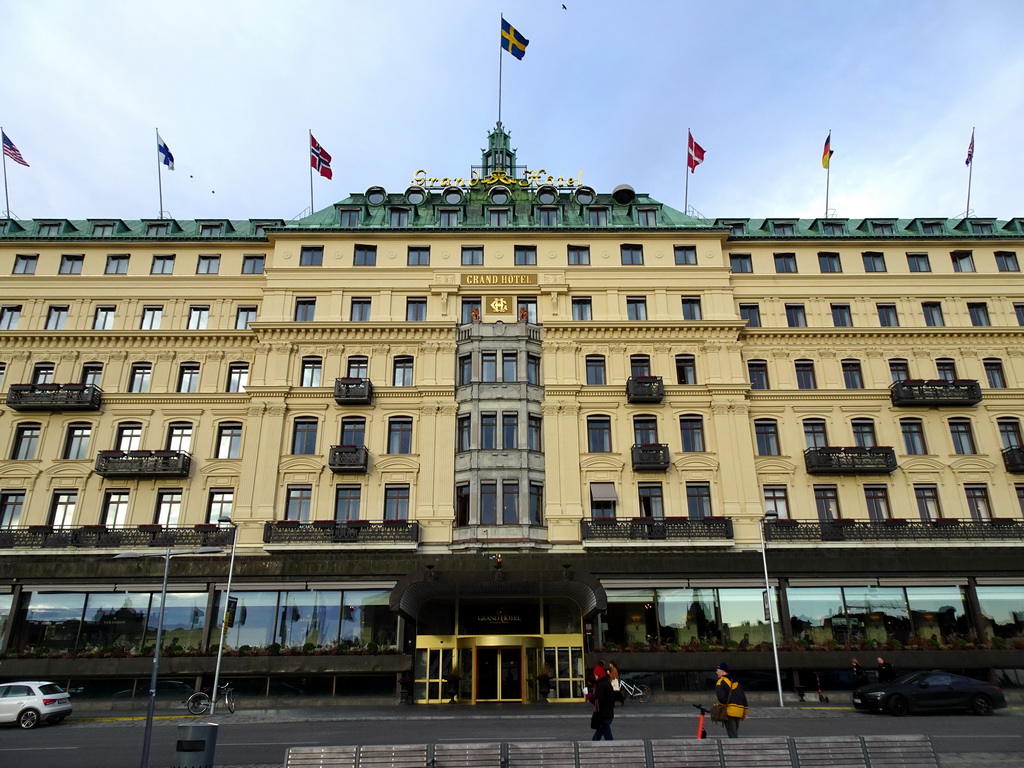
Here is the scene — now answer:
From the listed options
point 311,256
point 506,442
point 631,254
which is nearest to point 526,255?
point 631,254

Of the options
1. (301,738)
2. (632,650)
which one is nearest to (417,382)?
(632,650)

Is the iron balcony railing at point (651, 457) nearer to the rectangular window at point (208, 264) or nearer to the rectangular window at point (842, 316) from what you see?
the rectangular window at point (842, 316)

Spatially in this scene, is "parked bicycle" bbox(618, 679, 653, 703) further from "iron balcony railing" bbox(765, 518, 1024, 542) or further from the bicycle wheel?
the bicycle wheel

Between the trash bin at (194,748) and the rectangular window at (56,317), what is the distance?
1308 inches

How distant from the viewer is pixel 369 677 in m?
32.1

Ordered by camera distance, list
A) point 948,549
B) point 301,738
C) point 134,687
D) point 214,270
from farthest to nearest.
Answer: point 214,270, point 948,549, point 134,687, point 301,738

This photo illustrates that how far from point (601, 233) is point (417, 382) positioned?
44.8ft

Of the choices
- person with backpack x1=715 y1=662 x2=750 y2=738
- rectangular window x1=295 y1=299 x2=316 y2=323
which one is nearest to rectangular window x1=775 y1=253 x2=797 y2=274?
rectangular window x1=295 y1=299 x2=316 y2=323

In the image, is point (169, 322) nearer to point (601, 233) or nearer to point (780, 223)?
point (601, 233)

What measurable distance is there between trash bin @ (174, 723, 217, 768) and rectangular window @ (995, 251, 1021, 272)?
45.8m

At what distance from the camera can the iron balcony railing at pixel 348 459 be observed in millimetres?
35594

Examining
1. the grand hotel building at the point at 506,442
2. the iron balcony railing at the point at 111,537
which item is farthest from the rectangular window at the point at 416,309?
the iron balcony railing at the point at 111,537

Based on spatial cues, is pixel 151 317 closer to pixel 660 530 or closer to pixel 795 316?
pixel 660 530

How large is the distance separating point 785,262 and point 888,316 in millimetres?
6323
